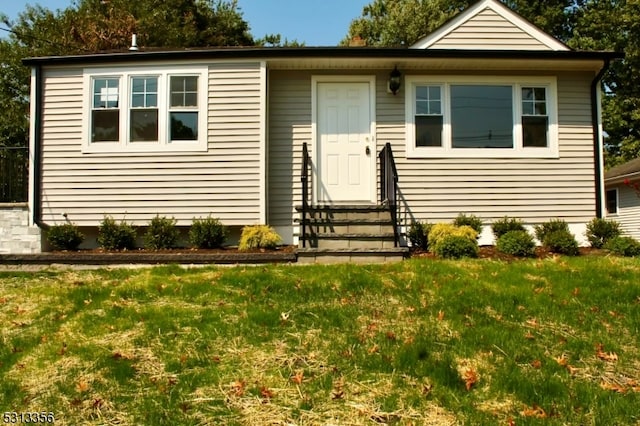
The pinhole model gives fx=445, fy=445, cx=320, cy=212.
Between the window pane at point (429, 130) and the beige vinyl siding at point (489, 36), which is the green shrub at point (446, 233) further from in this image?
the beige vinyl siding at point (489, 36)

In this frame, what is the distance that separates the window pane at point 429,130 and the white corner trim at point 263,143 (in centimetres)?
278

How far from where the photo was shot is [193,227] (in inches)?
288

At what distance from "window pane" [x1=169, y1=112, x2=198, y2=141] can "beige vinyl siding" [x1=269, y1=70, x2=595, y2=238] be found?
1355 millimetres

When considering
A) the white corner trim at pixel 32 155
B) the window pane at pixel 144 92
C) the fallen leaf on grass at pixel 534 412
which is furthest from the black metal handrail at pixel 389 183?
the white corner trim at pixel 32 155

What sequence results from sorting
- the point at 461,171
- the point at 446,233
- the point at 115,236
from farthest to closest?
the point at 461,171, the point at 115,236, the point at 446,233

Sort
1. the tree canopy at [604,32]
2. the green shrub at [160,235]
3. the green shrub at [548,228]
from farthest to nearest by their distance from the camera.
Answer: the tree canopy at [604,32] → the green shrub at [548,228] → the green shrub at [160,235]

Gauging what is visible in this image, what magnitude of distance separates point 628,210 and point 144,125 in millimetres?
16833

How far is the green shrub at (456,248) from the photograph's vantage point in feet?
20.5

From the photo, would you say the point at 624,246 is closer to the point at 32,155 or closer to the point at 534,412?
the point at 534,412

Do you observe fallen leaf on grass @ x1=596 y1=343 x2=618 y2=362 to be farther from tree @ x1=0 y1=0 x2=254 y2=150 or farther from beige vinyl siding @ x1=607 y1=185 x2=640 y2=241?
tree @ x1=0 y1=0 x2=254 y2=150

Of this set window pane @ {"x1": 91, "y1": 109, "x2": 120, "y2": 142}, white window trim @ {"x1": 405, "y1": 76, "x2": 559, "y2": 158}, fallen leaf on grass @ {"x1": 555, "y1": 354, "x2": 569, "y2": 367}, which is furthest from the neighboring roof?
window pane @ {"x1": 91, "y1": 109, "x2": 120, "y2": 142}

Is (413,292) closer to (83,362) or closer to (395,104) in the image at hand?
(83,362)

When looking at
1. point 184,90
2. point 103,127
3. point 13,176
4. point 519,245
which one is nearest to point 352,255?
point 519,245

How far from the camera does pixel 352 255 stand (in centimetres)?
606
